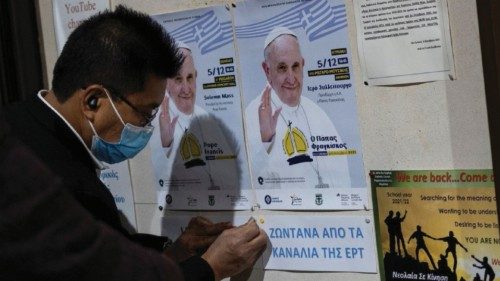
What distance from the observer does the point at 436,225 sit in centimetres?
239

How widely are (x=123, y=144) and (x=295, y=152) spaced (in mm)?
520

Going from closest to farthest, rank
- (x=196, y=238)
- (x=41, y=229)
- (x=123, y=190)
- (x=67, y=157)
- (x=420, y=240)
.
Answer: (x=41, y=229) → (x=420, y=240) → (x=67, y=157) → (x=196, y=238) → (x=123, y=190)

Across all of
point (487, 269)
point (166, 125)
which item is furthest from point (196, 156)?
point (487, 269)

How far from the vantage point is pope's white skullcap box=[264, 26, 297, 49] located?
262 centimetres

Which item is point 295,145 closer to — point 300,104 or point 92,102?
point 300,104

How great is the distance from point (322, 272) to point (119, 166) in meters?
0.92

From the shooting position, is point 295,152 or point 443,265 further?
point 295,152

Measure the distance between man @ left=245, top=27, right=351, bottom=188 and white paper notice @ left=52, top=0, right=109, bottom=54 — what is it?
0.76 meters

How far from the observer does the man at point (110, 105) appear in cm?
262

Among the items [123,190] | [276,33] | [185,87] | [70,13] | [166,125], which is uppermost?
[70,13]

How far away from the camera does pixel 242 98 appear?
2.78 meters

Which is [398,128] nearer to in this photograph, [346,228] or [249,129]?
[346,228]

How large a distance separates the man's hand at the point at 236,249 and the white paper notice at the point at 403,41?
61 cm

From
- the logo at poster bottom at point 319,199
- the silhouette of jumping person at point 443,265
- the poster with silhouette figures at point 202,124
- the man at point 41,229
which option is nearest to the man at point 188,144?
the poster with silhouette figures at point 202,124
